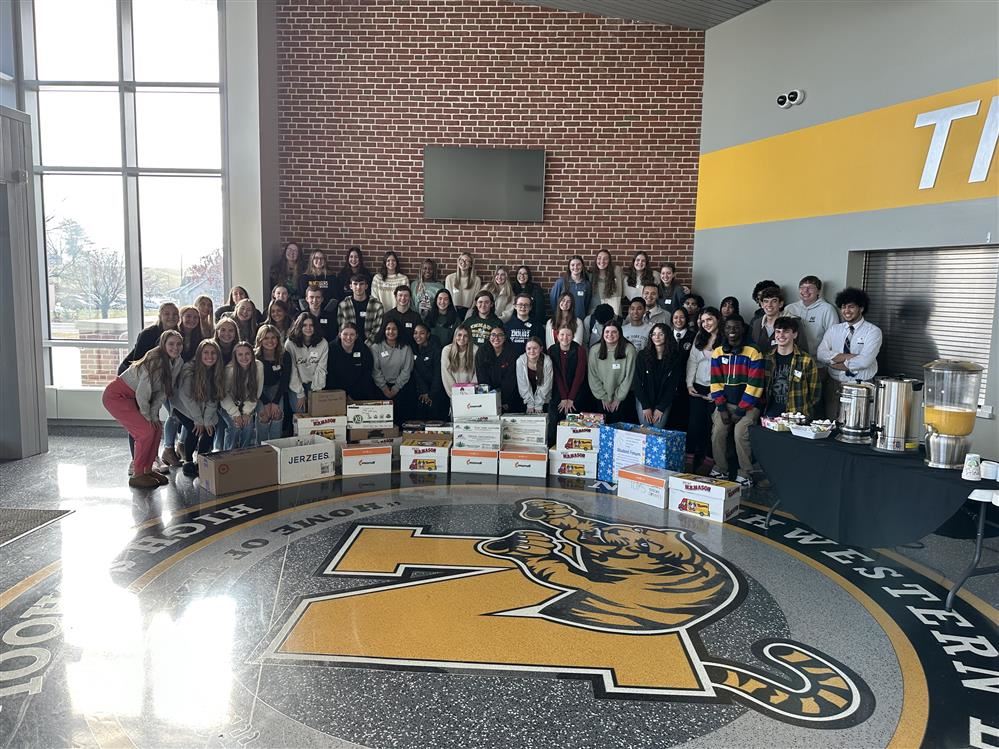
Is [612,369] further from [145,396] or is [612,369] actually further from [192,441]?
[145,396]

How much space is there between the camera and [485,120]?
8695mm

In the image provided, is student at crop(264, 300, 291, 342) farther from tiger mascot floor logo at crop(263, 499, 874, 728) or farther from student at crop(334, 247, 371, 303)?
tiger mascot floor logo at crop(263, 499, 874, 728)

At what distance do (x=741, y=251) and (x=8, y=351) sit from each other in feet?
24.6

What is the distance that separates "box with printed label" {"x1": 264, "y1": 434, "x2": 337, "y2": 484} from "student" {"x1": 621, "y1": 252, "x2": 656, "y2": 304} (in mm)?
3754

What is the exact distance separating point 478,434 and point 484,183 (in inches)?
147

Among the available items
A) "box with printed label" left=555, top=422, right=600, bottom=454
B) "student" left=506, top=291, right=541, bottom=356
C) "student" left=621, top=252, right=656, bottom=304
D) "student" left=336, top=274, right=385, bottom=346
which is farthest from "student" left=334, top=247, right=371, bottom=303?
"box with printed label" left=555, top=422, right=600, bottom=454

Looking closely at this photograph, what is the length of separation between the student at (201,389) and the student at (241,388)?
67 mm

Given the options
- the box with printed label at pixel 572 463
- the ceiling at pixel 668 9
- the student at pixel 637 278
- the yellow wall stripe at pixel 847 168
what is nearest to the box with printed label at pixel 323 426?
the box with printed label at pixel 572 463

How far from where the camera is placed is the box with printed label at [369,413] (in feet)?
21.5

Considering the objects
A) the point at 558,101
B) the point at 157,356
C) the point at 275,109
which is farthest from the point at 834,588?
the point at 275,109

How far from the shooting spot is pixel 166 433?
6.40 metres

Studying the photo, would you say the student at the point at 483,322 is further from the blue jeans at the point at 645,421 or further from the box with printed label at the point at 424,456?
the blue jeans at the point at 645,421

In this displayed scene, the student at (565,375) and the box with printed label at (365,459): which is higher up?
the student at (565,375)

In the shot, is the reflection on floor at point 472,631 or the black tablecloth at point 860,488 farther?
the black tablecloth at point 860,488
